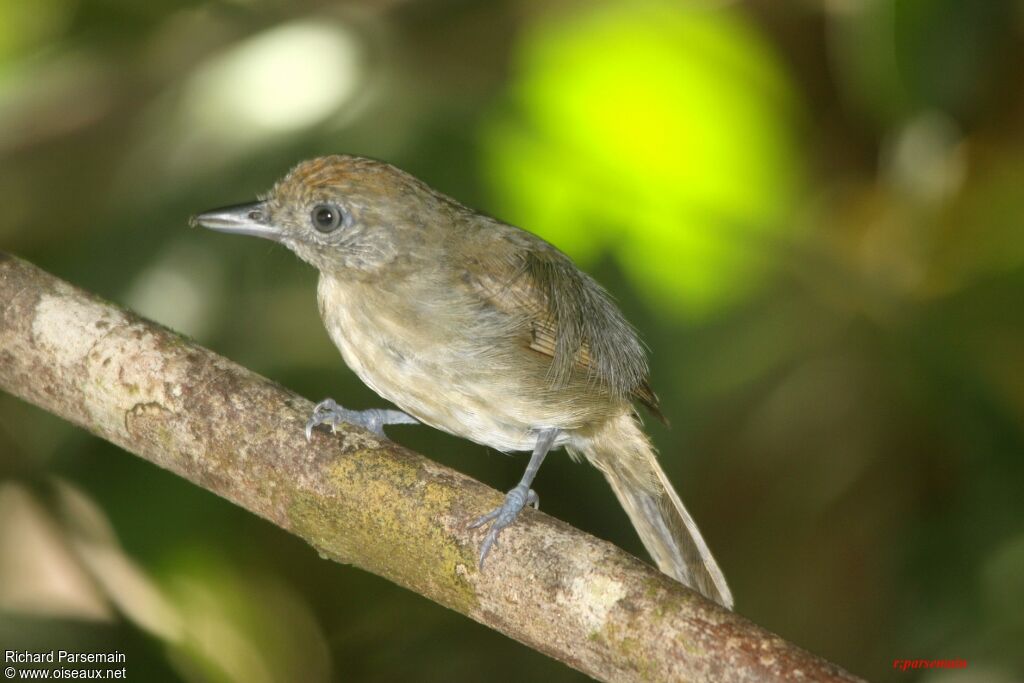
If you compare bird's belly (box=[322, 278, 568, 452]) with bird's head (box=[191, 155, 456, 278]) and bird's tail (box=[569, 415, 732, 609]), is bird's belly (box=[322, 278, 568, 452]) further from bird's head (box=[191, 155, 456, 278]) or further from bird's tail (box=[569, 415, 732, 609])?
bird's tail (box=[569, 415, 732, 609])

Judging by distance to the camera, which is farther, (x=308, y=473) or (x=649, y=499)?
(x=649, y=499)

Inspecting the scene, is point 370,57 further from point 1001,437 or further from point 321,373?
point 1001,437

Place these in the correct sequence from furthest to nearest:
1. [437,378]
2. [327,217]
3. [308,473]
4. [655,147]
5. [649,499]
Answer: [655,147]
[649,499]
[327,217]
[437,378]
[308,473]

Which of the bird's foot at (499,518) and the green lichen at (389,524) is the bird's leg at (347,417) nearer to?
the green lichen at (389,524)

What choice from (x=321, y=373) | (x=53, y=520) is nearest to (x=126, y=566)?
(x=53, y=520)

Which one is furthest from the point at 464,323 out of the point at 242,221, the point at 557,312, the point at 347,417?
the point at 242,221

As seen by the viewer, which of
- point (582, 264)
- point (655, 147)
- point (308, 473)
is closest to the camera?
point (308, 473)

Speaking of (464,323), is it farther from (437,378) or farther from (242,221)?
(242,221)
